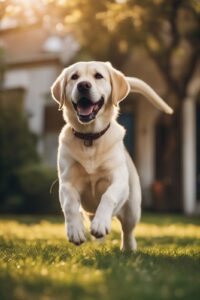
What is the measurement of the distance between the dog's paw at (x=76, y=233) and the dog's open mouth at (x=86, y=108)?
0.99m

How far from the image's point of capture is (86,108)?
5395mm

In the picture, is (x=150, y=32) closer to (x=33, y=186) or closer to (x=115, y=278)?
(x=33, y=186)

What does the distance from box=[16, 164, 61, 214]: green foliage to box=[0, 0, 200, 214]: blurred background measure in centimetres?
3

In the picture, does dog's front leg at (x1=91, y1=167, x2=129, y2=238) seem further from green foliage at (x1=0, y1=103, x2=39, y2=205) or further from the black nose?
green foliage at (x1=0, y1=103, x2=39, y2=205)

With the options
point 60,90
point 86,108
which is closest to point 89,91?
point 86,108

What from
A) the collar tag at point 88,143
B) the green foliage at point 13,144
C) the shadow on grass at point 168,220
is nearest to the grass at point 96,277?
the collar tag at point 88,143

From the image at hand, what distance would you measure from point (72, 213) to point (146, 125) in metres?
15.8

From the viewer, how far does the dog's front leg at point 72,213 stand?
15.2 feet

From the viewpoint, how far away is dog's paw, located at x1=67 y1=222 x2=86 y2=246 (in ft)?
15.1

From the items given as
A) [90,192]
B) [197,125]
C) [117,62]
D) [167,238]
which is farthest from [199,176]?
[90,192]

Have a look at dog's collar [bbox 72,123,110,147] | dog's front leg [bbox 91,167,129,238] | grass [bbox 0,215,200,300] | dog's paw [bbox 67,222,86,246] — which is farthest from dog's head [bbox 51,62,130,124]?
grass [bbox 0,215,200,300]

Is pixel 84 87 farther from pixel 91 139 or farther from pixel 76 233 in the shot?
pixel 76 233

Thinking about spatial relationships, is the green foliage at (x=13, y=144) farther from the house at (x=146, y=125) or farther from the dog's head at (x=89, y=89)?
the dog's head at (x=89, y=89)

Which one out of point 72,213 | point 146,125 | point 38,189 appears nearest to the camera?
point 72,213
